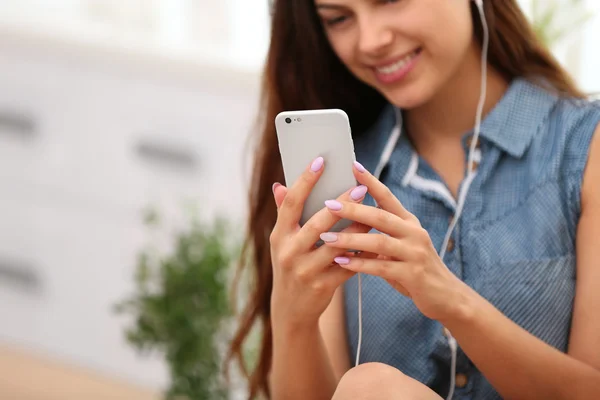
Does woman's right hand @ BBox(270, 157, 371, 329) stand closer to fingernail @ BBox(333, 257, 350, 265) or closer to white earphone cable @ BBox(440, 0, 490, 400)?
fingernail @ BBox(333, 257, 350, 265)

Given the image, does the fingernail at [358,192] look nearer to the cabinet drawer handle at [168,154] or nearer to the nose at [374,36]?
the nose at [374,36]

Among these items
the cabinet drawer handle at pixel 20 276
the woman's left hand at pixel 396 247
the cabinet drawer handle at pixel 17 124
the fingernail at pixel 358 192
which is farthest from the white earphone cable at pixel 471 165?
the cabinet drawer handle at pixel 20 276

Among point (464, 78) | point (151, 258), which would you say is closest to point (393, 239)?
point (464, 78)

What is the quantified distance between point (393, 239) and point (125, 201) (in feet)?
5.85

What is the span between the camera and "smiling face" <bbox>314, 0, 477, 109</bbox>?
62.6 inches

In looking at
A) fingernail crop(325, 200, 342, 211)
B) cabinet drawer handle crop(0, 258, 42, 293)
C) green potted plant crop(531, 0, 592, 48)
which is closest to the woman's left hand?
fingernail crop(325, 200, 342, 211)

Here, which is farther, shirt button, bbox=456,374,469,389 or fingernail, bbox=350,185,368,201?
shirt button, bbox=456,374,469,389

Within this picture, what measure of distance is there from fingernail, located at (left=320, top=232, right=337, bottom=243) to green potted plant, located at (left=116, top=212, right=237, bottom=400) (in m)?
1.00

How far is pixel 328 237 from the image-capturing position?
1320 millimetres

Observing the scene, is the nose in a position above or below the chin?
above

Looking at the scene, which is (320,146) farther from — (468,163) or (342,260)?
(468,163)

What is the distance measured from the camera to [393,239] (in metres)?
1.29

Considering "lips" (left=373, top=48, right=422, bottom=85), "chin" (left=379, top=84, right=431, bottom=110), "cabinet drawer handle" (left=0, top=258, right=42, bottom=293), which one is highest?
"lips" (left=373, top=48, right=422, bottom=85)

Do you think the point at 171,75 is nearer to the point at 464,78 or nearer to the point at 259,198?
the point at 259,198
